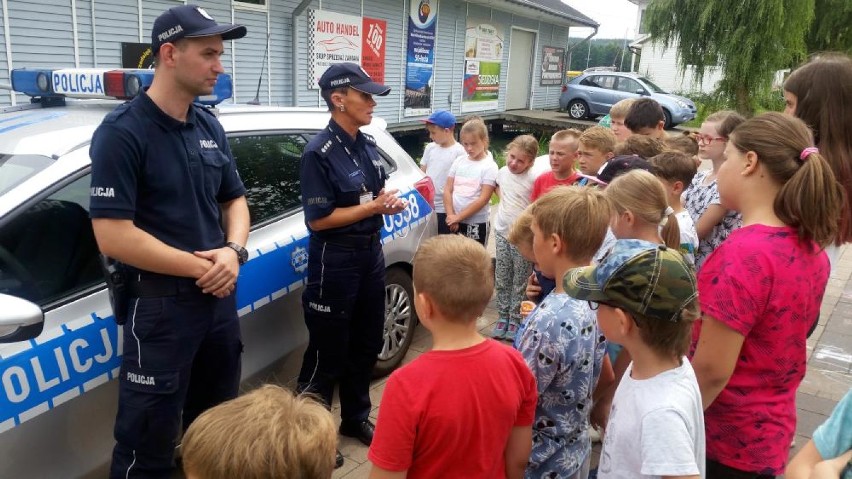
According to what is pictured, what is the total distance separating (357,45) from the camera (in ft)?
39.4

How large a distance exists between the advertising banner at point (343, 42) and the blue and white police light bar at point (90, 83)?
308 inches

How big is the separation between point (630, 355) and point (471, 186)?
3.34 metres

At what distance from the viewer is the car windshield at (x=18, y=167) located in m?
2.21

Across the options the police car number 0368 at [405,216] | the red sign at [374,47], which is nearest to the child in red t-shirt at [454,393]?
the police car number 0368 at [405,216]

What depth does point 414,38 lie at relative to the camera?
1391 cm

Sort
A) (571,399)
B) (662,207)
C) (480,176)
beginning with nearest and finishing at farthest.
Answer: (571,399)
(662,207)
(480,176)

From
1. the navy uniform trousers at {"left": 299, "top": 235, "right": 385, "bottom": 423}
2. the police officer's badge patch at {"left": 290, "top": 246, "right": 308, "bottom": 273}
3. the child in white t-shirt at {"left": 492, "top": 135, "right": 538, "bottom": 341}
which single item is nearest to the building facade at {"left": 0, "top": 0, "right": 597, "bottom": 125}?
the police officer's badge patch at {"left": 290, "top": 246, "right": 308, "bottom": 273}

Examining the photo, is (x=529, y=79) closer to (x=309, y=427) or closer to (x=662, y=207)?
(x=662, y=207)

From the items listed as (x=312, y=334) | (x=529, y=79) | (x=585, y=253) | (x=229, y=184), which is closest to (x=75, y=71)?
(x=229, y=184)

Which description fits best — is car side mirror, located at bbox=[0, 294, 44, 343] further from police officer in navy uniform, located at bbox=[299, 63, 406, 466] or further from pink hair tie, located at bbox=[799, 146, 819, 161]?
pink hair tie, located at bbox=[799, 146, 819, 161]

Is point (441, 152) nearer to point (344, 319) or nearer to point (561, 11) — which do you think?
point (344, 319)

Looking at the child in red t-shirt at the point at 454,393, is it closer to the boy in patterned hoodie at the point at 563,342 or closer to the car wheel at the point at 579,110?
the boy in patterned hoodie at the point at 563,342

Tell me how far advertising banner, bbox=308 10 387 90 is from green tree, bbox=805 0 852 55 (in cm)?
1292

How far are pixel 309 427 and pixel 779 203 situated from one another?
1.47 m
